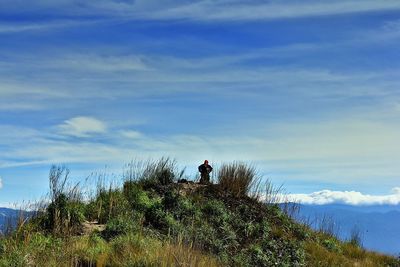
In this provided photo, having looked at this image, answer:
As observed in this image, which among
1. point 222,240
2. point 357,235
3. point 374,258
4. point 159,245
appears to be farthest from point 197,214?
point 357,235

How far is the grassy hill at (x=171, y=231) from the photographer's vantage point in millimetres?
13180

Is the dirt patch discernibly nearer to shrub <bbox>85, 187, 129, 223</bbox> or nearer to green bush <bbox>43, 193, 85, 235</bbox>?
green bush <bbox>43, 193, 85, 235</bbox>

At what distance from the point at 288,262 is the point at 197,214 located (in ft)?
11.7

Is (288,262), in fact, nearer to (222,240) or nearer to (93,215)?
(222,240)

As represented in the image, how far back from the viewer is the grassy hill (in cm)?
1318

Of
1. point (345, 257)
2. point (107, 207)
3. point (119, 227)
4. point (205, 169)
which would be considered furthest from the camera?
point (205, 169)

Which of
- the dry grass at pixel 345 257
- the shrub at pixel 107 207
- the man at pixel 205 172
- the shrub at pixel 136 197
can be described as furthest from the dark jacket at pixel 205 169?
the dry grass at pixel 345 257

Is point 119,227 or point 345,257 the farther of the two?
point 345,257

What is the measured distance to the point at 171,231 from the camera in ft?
57.1

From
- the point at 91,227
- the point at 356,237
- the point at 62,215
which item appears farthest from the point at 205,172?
the point at 356,237

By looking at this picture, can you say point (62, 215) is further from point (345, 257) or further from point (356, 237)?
point (356, 237)

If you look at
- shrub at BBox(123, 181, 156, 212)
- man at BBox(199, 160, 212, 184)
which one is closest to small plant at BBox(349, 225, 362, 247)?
man at BBox(199, 160, 212, 184)

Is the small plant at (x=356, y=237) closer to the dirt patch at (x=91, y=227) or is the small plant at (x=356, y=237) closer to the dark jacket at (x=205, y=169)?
the dark jacket at (x=205, y=169)

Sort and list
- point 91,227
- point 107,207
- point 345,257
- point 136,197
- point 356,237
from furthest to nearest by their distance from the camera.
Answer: point 356,237 < point 345,257 < point 136,197 < point 107,207 < point 91,227
